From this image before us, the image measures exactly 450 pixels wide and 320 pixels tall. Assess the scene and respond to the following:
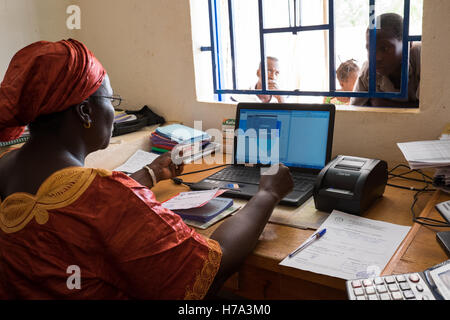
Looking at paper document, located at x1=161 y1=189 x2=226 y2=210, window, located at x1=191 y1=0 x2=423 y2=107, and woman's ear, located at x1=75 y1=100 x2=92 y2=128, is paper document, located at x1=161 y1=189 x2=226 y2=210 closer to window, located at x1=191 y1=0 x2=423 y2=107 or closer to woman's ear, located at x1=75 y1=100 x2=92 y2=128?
woman's ear, located at x1=75 y1=100 x2=92 y2=128

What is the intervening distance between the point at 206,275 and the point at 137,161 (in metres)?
1.04

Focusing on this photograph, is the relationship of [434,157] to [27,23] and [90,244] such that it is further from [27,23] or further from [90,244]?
[27,23]

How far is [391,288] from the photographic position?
0.75 meters

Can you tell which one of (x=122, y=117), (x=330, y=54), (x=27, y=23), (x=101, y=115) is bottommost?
(x=122, y=117)

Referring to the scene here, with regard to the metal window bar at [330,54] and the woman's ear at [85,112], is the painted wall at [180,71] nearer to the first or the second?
the metal window bar at [330,54]

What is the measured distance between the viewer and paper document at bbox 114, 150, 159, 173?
174 cm

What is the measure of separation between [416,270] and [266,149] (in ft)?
2.56

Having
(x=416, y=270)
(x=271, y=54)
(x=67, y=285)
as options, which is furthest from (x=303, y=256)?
(x=271, y=54)

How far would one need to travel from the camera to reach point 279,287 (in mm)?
1067

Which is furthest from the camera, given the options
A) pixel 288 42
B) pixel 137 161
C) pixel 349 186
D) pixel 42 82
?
pixel 288 42

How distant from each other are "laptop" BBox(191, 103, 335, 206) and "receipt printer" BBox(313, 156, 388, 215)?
0.36 feet

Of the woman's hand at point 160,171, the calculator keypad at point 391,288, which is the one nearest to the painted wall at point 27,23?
the woman's hand at point 160,171

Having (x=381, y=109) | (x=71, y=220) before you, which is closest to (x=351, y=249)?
(x=71, y=220)
